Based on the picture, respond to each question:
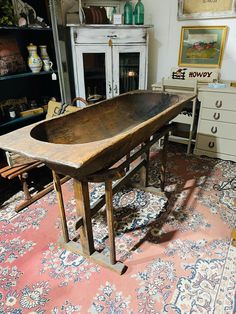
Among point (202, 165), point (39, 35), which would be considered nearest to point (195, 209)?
point (202, 165)

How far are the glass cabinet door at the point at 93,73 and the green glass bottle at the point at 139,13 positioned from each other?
57cm

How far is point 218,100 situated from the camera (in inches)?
100.0

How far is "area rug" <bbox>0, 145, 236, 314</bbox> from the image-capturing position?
129cm

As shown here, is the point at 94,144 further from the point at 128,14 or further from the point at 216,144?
the point at 128,14

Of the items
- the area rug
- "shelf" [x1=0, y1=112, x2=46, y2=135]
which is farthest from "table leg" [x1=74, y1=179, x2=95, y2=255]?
"shelf" [x1=0, y1=112, x2=46, y2=135]

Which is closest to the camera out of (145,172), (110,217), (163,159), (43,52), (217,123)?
(110,217)

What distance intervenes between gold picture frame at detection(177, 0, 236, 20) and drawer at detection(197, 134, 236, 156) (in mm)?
1386

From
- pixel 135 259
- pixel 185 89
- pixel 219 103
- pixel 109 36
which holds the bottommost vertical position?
pixel 135 259

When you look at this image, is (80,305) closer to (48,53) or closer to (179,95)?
(179,95)

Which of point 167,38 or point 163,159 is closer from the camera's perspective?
point 163,159

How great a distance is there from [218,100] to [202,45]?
2.81 ft

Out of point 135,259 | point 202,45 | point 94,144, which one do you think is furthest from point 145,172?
point 202,45

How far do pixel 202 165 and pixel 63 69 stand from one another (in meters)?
1.88

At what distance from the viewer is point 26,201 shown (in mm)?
2057
